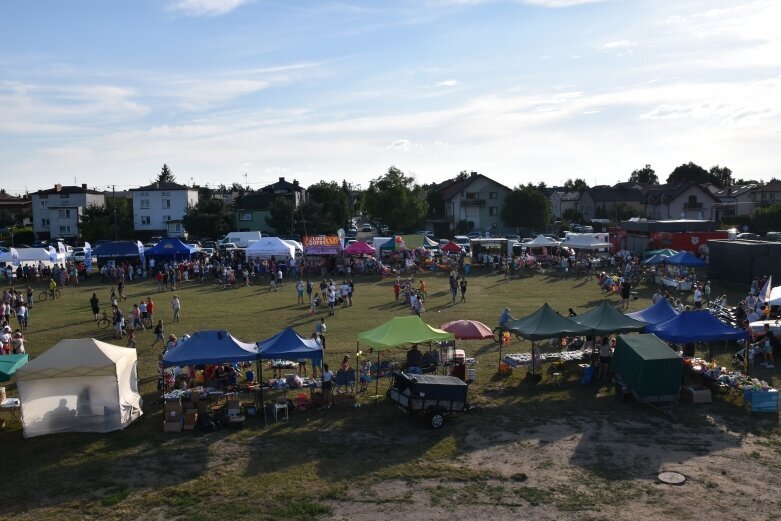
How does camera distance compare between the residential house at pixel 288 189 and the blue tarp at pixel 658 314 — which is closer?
the blue tarp at pixel 658 314

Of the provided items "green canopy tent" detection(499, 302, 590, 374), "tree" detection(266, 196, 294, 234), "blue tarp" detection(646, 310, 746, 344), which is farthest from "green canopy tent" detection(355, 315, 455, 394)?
"tree" detection(266, 196, 294, 234)

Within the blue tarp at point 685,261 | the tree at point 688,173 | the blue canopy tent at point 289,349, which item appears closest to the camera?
the blue canopy tent at point 289,349

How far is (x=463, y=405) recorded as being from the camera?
45.5 ft

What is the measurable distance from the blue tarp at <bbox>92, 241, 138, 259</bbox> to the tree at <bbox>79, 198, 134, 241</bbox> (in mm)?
23834

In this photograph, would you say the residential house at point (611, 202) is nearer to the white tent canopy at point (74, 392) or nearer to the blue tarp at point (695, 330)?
the blue tarp at point (695, 330)

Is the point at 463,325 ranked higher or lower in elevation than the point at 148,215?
lower

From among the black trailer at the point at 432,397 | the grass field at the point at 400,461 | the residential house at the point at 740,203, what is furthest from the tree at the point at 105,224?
the residential house at the point at 740,203

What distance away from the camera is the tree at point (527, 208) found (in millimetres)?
65688

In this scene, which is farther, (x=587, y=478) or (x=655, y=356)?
(x=655, y=356)

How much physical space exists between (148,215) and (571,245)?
4518cm

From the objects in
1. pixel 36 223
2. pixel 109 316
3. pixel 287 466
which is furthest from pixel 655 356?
pixel 36 223

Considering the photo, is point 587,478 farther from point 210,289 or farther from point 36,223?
point 36,223

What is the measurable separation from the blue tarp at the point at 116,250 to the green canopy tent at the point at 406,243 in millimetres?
15774

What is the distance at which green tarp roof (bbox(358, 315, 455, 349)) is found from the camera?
15.8 metres
